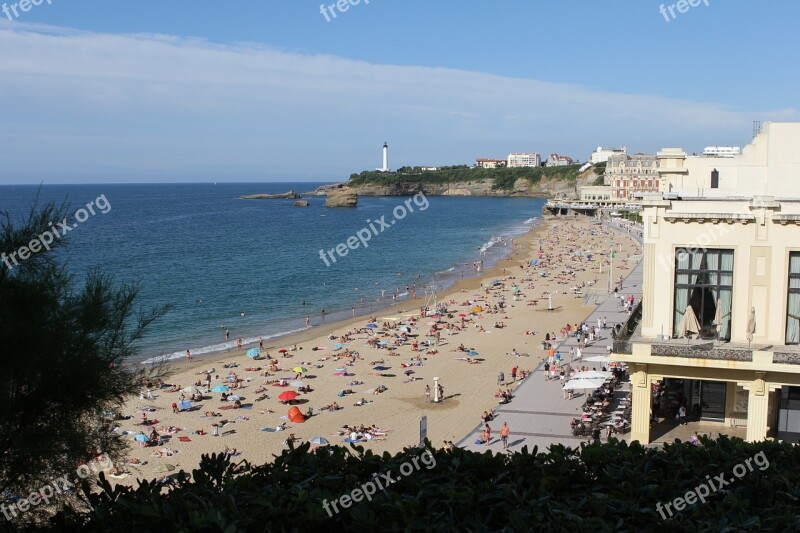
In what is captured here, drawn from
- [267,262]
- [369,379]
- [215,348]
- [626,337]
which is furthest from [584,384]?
[267,262]

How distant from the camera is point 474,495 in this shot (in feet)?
25.3

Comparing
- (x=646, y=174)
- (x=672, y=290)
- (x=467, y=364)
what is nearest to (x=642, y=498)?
(x=672, y=290)

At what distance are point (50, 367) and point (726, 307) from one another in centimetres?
1468

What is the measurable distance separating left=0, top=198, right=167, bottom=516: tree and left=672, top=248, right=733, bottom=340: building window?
12.8 metres

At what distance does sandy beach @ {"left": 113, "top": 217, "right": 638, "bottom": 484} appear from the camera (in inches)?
953

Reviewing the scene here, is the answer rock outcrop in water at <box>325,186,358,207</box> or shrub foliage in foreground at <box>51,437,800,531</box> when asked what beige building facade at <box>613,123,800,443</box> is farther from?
rock outcrop in water at <box>325,186,358,207</box>

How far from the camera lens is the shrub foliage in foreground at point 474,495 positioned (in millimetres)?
7129

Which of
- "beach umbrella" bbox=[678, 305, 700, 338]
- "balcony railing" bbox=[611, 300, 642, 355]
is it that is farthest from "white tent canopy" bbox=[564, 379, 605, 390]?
"beach umbrella" bbox=[678, 305, 700, 338]

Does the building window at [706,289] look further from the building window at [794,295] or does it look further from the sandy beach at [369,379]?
the sandy beach at [369,379]

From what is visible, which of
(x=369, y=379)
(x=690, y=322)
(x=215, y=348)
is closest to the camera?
(x=690, y=322)

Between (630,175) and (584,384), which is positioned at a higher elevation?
(630,175)

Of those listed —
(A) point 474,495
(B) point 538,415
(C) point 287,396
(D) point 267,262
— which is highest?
(A) point 474,495

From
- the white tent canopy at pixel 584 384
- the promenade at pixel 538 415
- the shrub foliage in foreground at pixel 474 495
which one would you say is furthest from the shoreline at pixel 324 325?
the shrub foliage in foreground at pixel 474 495

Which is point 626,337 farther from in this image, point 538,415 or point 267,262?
point 267,262
